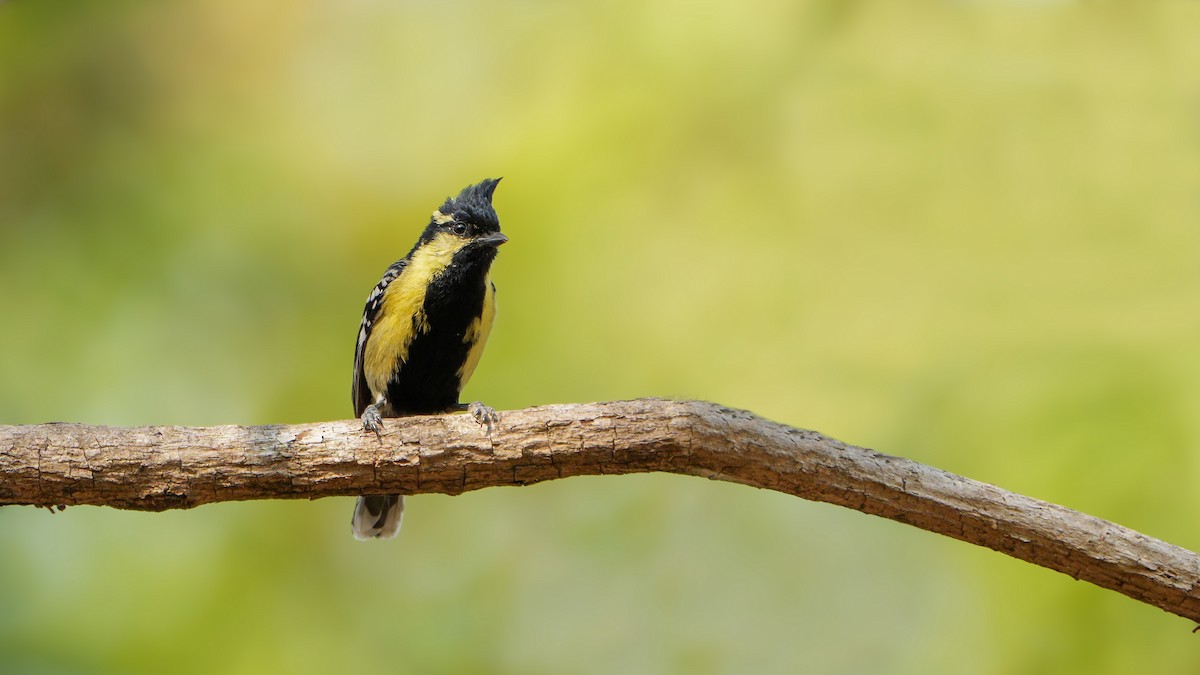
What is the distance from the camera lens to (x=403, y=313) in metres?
4.44

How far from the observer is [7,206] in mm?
7164

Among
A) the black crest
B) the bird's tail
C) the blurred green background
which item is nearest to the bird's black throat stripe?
the black crest

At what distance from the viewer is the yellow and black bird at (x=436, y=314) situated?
4.42m

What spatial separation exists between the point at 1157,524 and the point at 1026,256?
70.0 inches

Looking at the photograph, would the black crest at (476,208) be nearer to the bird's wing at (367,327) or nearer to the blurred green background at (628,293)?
the bird's wing at (367,327)

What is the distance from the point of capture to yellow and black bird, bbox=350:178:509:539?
442cm

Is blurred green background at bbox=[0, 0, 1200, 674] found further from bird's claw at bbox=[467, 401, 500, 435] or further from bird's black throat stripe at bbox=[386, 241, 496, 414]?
bird's claw at bbox=[467, 401, 500, 435]

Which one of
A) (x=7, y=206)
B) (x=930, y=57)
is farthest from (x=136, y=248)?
(x=930, y=57)

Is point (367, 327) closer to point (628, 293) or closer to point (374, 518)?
point (374, 518)

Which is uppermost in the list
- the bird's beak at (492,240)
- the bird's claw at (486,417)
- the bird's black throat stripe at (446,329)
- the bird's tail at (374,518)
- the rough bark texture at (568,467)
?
the bird's beak at (492,240)

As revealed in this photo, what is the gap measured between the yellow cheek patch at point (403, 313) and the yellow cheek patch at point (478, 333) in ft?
0.67

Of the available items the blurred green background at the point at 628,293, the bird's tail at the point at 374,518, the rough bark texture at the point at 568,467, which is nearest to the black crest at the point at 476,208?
the rough bark texture at the point at 568,467

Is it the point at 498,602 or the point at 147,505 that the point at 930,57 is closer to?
the point at 498,602

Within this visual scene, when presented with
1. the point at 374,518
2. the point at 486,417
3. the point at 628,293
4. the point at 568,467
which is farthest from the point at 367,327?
the point at 628,293
